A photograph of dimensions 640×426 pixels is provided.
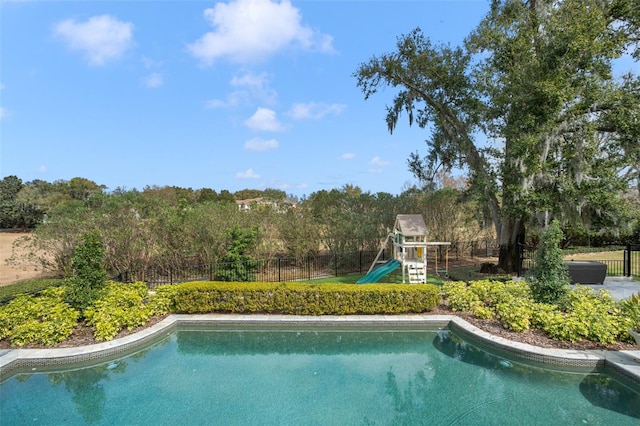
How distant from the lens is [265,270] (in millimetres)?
13867

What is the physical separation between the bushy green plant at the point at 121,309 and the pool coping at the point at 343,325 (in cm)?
29

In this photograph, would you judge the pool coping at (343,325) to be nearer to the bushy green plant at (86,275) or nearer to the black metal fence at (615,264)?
the bushy green plant at (86,275)

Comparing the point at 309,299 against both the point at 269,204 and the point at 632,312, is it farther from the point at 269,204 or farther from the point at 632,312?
the point at 269,204

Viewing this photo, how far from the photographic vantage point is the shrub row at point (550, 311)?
6.38m

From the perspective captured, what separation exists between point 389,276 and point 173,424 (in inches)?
383

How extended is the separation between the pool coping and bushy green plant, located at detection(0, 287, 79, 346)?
27cm

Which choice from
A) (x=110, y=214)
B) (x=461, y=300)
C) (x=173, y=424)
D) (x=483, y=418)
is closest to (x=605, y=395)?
(x=483, y=418)

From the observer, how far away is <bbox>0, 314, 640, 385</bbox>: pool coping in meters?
5.73

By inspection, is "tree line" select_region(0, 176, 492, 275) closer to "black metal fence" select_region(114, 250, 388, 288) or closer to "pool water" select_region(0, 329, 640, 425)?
"black metal fence" select_region(114, 250, 388, 288)

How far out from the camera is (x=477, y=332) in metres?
7.02

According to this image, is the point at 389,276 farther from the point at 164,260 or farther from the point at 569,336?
the point at 164,260

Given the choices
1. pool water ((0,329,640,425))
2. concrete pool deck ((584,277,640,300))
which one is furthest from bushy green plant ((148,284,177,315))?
concrete pool deck ((584,277,640,300))

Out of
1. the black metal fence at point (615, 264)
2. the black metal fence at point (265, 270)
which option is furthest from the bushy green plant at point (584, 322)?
the black metal fence at point (265, 270)

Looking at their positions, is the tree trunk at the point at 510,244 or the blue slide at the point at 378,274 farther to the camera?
the tree trunk at the point at 510,244
